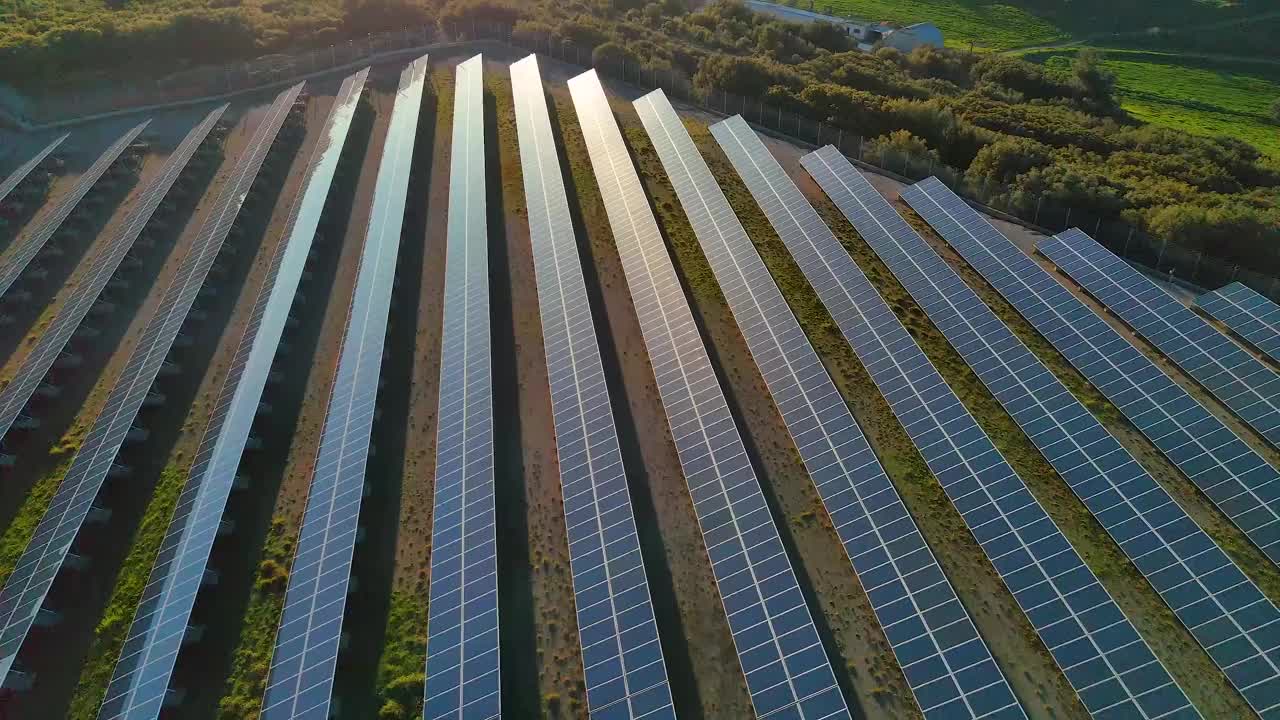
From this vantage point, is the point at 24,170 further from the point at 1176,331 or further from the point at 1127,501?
the point at 1176,331

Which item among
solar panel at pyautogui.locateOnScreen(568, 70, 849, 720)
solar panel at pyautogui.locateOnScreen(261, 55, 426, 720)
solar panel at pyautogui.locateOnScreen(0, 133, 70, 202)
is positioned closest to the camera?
solar panel at pyautogui.locateOnScreen(568, 70, 849, 720)

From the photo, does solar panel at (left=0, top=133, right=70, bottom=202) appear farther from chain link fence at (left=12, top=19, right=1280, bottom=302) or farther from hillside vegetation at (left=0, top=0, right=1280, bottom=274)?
hillside vegetation at (left=0, top=0, right=1280, bottom=274)

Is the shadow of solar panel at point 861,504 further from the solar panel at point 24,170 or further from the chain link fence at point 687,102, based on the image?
the solar panel at point 24,170

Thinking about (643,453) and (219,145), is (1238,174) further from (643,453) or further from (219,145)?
(219,145)

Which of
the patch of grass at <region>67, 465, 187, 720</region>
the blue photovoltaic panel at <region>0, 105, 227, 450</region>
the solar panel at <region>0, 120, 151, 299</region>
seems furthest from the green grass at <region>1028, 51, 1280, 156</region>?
the solar panel at <region>0, 120, 151, 299</region>

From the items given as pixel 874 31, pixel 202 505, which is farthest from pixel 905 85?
pixel 202 505

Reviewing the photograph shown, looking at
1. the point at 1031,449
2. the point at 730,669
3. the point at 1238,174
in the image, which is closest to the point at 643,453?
the point at 730,669

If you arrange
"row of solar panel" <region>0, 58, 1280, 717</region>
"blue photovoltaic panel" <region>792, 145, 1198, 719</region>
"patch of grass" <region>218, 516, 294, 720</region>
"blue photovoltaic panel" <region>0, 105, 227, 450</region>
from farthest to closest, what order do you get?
1. "blue photovoltaic panel" <region>0, 105, 227, 450</region>
2. "patch of grass" <region>218, 516, 294, 720</region>
3. "row of solar panel" <region>0, 58, 1280, 717</region>
4. "blue photovoltaic panel" <region>792, 145, 1198, 719</region>
